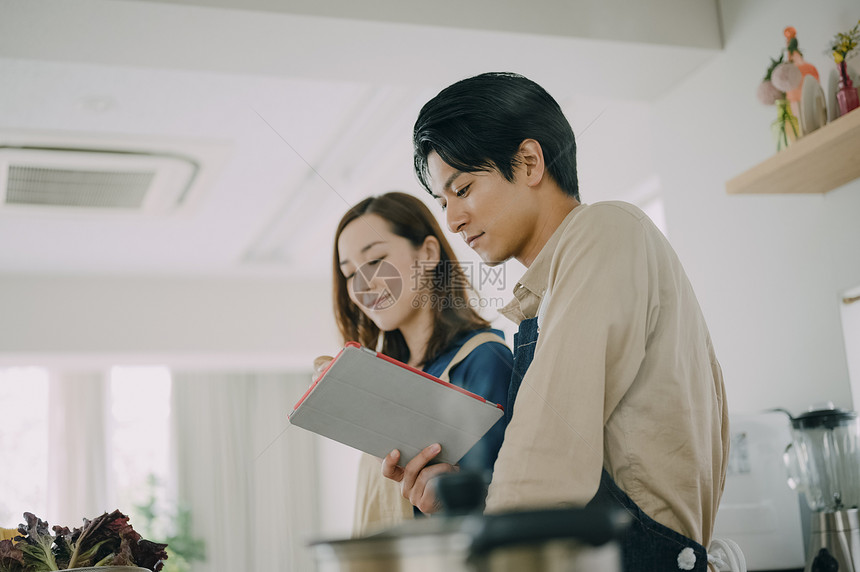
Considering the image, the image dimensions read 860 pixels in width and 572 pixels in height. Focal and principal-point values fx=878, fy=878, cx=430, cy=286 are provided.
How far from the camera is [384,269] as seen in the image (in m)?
1.39

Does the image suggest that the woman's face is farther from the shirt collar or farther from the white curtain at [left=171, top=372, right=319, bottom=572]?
the white curtain at [left=171, top=372, right=319, bottom=572]

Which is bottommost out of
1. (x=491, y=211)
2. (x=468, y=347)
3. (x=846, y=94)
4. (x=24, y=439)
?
(x=468, y=347)

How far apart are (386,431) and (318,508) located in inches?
198

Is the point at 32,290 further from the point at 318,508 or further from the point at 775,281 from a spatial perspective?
the point at 775,281

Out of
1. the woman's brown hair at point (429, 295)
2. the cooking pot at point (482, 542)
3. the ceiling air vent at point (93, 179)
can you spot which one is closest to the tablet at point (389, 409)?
the woman's brown hair at point (429, 295)

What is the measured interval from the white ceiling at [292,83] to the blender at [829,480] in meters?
0.64

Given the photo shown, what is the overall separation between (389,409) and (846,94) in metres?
1.06

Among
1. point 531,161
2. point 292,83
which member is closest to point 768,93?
point 531,161

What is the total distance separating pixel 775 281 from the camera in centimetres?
185

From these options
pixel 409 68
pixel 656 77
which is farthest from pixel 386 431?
pixel 656 77

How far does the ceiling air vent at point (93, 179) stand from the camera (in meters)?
2.80

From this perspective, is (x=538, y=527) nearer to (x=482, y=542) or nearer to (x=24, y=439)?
(x=482, y=542)

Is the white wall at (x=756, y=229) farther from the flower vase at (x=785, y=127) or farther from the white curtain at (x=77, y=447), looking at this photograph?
the white curtain at (x=77, y=447)

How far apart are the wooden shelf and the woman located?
642 mm
